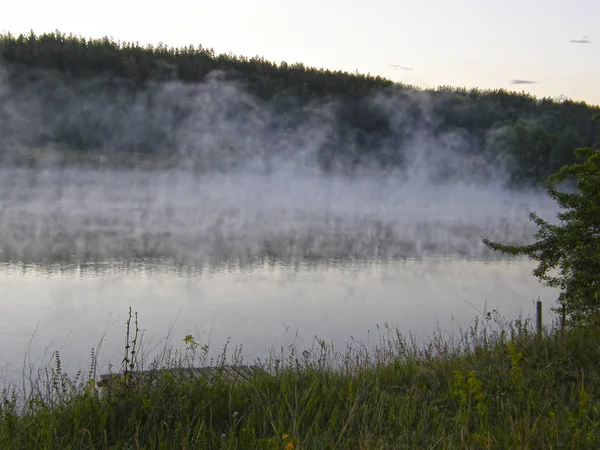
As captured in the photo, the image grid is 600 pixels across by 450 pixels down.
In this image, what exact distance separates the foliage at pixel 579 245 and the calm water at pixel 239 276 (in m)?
3.06

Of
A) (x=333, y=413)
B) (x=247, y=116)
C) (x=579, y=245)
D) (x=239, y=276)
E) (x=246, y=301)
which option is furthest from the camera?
(x=247, y=116)

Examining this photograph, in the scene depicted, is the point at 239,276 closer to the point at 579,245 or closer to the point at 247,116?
the point at 579,245

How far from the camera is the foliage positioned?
1017 cm

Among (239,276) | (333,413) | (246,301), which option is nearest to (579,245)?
(333,413)

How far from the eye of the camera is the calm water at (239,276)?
14.2m

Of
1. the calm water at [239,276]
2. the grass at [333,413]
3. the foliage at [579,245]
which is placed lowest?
the calm water at [239,276]

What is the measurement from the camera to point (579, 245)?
34.6 ft

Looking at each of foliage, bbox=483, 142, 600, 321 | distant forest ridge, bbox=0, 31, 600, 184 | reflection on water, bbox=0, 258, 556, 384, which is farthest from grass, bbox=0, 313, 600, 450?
distant forest ridge, bbox=0, 31, 600, 184

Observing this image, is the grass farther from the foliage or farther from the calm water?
the calm water

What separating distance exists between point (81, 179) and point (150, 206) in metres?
18.4

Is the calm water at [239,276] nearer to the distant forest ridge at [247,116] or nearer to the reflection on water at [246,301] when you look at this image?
the reflection on water at [246,301]

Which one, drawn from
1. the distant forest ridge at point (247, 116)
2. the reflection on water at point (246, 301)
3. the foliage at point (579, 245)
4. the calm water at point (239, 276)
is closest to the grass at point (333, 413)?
the foliage at point (579, 245)

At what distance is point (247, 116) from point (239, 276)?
71298 mm

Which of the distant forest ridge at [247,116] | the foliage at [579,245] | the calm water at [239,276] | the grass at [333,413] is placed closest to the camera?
the grass at [333,413]
